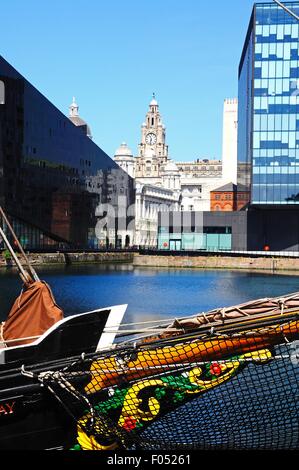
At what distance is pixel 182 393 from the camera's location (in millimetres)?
11734

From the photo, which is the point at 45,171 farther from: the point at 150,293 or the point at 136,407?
the point at 136,407

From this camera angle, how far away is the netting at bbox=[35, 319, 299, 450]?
1126 cm

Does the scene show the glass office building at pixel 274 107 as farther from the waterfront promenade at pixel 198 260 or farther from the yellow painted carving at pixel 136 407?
the yellow painted carving at pixel 136 407

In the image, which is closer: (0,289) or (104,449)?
(104,449)

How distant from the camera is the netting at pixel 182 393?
443 inches

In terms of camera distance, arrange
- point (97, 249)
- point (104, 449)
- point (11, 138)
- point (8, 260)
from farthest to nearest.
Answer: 1. point (97, 249)
2. point (8, 260)
3. point (11, 138)
4. point (104, 449)

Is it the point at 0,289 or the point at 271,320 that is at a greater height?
the point at 271,320

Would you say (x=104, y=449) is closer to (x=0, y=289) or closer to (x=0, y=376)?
(x=0, y=376)

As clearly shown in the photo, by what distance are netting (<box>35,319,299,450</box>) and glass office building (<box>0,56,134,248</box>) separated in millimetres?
61266

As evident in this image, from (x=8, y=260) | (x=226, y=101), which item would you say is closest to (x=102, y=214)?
(x=8, y=260)

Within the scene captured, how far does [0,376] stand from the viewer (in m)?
11.5

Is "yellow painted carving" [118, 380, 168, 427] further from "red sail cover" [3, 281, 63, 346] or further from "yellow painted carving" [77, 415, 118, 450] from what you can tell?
"red sail cover" [3, 281, 63, 346]

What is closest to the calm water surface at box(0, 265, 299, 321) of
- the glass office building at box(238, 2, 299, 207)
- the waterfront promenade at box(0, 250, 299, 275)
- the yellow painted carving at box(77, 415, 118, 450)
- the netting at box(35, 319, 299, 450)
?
the waterfront promenade at box(0, 250, 299, 275)

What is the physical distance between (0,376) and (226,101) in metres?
168
